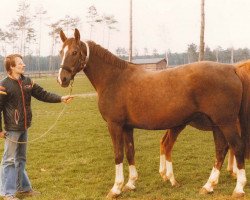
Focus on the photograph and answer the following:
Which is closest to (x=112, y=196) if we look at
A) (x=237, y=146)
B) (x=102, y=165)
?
(x=237, y=146)

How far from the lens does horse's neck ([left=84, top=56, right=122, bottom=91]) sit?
640cm

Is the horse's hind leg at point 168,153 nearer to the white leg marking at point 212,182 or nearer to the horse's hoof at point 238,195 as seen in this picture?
the white leg marking at point 212,182

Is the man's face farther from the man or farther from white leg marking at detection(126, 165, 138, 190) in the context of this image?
white leg marking at detection(126, 165, 138, 190)

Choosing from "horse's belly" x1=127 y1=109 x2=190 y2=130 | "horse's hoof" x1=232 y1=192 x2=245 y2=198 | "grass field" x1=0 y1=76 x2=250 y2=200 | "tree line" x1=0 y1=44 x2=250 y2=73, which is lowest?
"grass field" x1=0 y1=76 x2=250 y2=200

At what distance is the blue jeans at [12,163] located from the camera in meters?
6.07

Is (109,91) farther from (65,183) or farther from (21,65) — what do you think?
(65,183)

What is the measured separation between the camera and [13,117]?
5.96 metres

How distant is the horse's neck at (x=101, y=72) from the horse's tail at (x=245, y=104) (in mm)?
2012

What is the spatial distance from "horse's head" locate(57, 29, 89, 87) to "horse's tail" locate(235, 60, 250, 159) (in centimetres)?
256

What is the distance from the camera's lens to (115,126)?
6.21 m

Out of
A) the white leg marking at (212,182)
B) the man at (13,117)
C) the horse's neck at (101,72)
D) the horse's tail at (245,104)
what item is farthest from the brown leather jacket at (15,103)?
the horse's tail at (245,104)

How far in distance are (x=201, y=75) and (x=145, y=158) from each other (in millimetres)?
3727

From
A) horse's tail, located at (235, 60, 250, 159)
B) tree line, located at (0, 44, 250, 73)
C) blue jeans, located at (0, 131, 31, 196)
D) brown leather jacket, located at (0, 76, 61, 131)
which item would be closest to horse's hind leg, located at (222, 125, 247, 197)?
horse's tail, located at (235, 60, 250, 159)

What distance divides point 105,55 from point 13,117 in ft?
6.08
